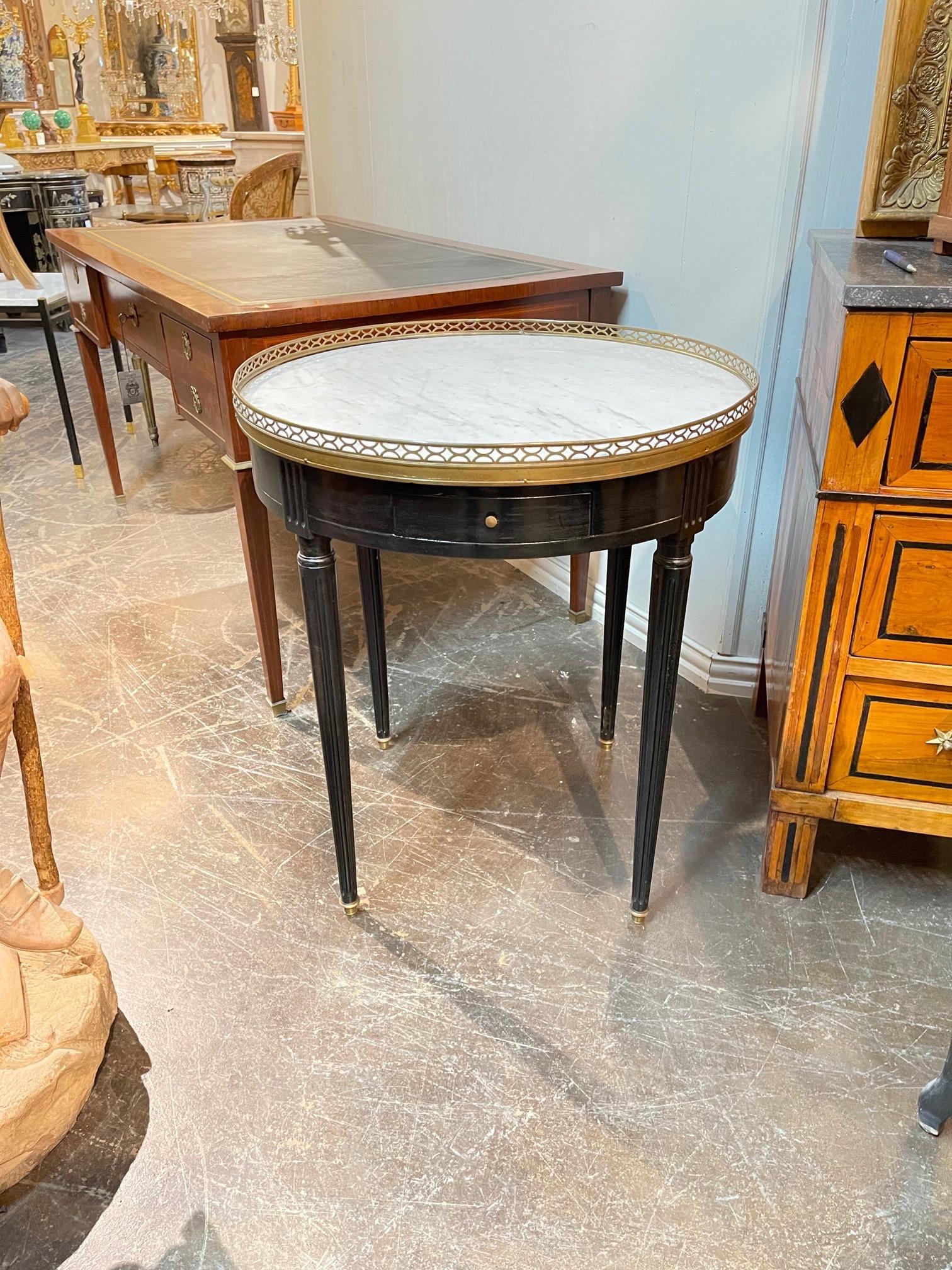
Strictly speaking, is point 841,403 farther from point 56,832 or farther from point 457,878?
point 56,832

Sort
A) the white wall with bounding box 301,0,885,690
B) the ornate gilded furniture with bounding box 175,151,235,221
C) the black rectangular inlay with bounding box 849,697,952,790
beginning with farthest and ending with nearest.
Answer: the ornate gilded furniture with bounding box 175,151,235,221 < the white wall with bounding box 301,0,885,690 < the black rectangular inlay with bounding box 849,697,952,790

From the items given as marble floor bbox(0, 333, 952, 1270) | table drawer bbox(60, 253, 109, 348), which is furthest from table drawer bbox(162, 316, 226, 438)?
table drawer bbox(60, 253, 109, 348)

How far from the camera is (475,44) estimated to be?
2.61m

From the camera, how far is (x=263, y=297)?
76.4 inches

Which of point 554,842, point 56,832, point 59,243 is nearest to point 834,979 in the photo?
point 554,842

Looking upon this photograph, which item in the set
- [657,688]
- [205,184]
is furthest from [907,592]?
[205,184]

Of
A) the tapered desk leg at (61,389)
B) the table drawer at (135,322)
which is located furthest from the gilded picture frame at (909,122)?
the tapered desk leg at (61,389)

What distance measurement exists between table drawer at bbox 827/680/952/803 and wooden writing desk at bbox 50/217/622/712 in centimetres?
114

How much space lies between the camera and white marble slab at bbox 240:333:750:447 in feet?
3.73

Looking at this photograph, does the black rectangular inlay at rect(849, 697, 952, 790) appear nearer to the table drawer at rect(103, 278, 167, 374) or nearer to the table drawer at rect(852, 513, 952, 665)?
the table drawer at rect(852, 513, 952, 665)

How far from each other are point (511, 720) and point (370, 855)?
0.52 m

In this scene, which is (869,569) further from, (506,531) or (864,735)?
(506,531)

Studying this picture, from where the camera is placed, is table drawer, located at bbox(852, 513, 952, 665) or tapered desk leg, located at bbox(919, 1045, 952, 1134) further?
table drawer, located at bbox(852, 513, 952, 665)

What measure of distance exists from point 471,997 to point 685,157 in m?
1.68
